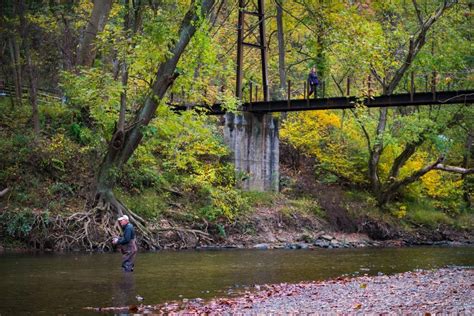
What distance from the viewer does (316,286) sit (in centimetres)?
1611

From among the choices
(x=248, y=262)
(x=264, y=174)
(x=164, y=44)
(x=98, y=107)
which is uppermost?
(x=164, y=44)

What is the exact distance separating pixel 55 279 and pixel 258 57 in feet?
113

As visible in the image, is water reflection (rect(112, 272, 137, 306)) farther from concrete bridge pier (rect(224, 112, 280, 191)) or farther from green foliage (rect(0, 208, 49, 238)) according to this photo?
concrete bridge pier (rect(224, 112, 280, 191))

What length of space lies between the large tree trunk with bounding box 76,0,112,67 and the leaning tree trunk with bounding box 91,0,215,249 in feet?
16.6

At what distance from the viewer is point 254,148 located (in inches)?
1409

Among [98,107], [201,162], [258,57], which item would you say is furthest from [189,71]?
Answer: [258,57]

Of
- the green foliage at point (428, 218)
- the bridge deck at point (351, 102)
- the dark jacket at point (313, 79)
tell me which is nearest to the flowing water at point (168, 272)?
the bridge deck at point (351, 102)

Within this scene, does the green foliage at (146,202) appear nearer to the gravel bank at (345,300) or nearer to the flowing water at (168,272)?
the flowing water at (168,272)

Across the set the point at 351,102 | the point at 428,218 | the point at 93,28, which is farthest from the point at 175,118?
the point at 428,218

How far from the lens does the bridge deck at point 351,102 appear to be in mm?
29188

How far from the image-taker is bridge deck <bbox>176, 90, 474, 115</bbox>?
95.8ft

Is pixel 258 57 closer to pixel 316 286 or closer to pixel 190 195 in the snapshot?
pixel 190 195

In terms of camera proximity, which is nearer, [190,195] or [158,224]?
[158,224]

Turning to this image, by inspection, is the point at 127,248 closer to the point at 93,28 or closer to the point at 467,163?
the point at 93,28
